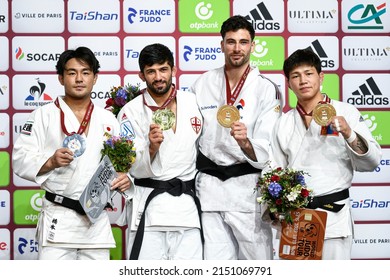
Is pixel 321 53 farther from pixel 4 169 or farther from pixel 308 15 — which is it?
pixel 4 169

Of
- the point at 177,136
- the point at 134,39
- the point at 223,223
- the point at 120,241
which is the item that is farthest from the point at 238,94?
the point at 120,241

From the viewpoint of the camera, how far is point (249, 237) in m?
Result: 5.00

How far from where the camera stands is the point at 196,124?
5.08 meters

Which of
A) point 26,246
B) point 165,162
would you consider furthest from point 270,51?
point 26,246

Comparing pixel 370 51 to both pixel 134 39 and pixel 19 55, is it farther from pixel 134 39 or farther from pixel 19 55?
pixel 19 55

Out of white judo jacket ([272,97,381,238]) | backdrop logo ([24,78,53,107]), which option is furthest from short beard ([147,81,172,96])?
backdrop logo ([24,78,53,107])

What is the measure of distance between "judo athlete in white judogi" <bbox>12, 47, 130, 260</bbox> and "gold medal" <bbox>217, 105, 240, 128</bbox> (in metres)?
0.74

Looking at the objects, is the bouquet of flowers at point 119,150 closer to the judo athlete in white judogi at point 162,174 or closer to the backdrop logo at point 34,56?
the judo athlete in white judogi at point 162,174

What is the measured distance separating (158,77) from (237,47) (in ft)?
2.03

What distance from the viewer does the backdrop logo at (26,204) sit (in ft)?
20.7

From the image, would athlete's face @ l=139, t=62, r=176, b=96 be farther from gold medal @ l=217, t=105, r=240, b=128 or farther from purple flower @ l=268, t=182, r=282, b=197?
purple flower @ l=268, t=182, r=282, b=197

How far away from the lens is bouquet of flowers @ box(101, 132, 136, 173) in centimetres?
464

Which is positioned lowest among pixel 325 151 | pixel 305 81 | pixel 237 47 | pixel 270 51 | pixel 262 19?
pixel 325 151

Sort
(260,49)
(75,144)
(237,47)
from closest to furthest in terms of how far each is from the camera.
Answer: (75,144)
(237,47)
(260,49)
